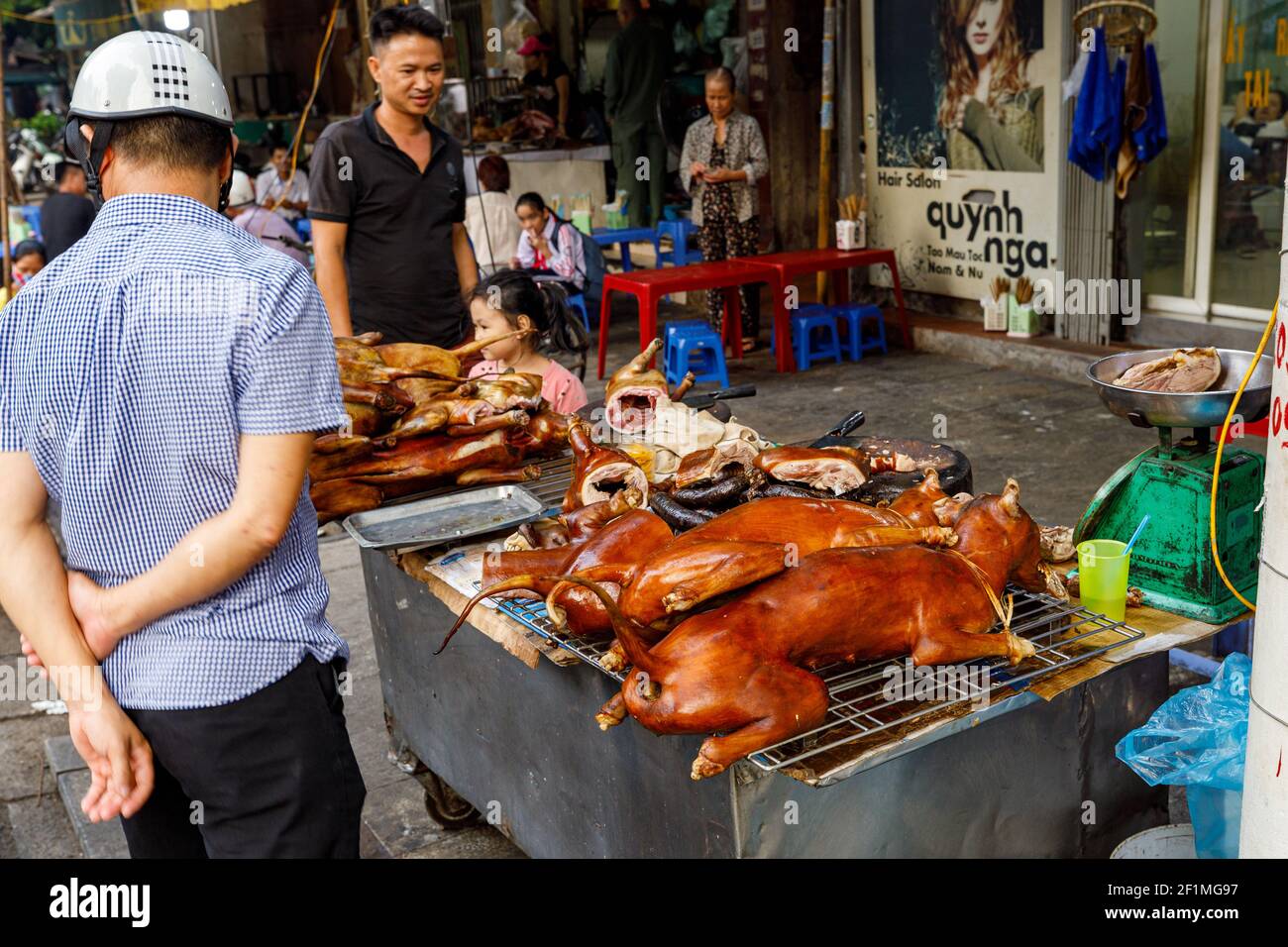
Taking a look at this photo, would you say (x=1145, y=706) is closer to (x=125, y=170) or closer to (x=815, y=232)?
(x=125, y=170)

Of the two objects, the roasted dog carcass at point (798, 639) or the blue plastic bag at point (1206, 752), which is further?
the blue plastic bag at point (1206, 752)

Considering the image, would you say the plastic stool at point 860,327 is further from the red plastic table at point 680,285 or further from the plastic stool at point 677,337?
the plastic stool at point 677,337

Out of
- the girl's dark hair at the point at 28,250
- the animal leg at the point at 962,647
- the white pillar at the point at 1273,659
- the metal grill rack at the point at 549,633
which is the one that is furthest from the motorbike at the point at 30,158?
the white pillar at the point at 1273,659

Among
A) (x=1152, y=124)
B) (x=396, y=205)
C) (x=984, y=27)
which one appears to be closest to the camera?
(x=396, y=205)

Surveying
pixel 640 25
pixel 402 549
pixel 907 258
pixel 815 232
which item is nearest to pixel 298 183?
pixel 640 25

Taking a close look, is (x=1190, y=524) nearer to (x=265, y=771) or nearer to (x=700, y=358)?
(x=265, y=771)

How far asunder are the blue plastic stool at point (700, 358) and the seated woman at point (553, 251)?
1.33 meters

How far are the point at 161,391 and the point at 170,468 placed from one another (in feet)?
0.41

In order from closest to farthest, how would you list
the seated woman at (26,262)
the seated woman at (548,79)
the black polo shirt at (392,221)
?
the black polo shirt at (392,221), the seated woman at (26,262), the seated woman at (548,79)

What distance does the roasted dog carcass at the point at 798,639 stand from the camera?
200 cm

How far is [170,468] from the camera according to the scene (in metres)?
1.94

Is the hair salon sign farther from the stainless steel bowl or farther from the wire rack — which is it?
the wire rack

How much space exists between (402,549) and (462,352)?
93 centimetres

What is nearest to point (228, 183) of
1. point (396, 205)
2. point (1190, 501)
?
point (1190, 501)
